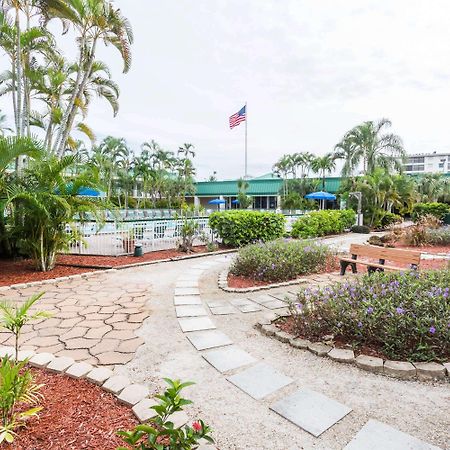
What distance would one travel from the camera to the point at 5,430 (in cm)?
158

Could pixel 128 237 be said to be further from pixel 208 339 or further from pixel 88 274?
pixel 208 339

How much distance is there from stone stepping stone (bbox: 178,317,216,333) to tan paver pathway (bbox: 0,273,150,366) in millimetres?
559

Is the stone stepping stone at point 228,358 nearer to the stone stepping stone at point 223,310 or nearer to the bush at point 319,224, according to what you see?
the stone stepping stone at point 223,310

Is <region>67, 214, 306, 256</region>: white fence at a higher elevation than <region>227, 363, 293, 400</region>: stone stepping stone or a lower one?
higher

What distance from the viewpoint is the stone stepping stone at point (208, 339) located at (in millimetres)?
3180

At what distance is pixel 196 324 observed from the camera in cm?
374

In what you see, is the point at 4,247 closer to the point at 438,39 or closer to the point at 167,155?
the point at 438,39

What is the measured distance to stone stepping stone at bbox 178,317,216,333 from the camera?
362cm

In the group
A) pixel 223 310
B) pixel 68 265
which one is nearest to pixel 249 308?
pixel 223 310

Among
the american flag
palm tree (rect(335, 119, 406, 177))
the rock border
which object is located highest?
the american flag

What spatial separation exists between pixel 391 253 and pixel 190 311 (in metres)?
4.01

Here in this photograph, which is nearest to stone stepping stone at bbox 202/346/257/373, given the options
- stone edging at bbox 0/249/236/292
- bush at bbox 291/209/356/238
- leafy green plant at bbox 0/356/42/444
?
leafy green plant at bbox 0/356/42/444

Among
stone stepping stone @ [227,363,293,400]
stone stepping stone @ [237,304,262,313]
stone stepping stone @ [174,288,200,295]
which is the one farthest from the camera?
stone stepping stone @ [174,288,200,295]

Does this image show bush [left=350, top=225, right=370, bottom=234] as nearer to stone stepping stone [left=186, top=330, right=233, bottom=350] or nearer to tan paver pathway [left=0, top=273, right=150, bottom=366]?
tan paver pathway [left=0, top=273, right=150, bottom=366]
